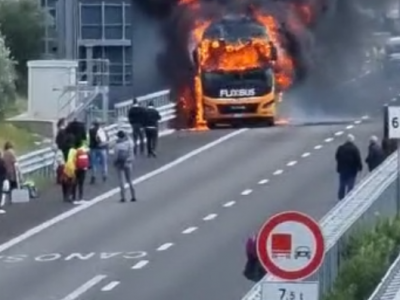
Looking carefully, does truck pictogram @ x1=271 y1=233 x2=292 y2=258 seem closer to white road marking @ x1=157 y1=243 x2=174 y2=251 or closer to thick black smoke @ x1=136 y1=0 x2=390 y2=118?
white road marking @ x1=157 y1=243 x2=174 y2=251

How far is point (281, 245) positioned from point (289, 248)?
0.07m

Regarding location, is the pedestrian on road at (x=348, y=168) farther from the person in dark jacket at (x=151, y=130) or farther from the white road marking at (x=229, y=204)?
the person in dark jacket at (x=151, y=130)

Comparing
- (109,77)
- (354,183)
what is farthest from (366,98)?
(354,183)

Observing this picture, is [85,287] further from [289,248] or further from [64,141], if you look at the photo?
[64,141]

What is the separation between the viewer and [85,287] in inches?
1102

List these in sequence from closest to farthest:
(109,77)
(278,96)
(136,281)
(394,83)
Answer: (136,281)
(278,96)
(109,77)
(394,83)

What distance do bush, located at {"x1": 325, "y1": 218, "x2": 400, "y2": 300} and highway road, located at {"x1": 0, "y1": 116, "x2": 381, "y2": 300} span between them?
303cm

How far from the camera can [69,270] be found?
97.1ft

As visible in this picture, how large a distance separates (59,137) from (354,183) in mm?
6998

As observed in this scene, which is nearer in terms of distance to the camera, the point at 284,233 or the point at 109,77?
the point at 284,233

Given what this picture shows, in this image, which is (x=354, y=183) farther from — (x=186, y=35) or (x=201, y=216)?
(x=186, y=35)

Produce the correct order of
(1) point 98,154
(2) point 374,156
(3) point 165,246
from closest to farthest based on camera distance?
1. (3) point 165,246
2. (2) point 374,156
3. (1) point 98,154

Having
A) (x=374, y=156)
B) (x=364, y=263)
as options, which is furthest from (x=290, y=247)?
(x=374, y=156)

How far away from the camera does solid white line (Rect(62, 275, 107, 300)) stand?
27172 mm
